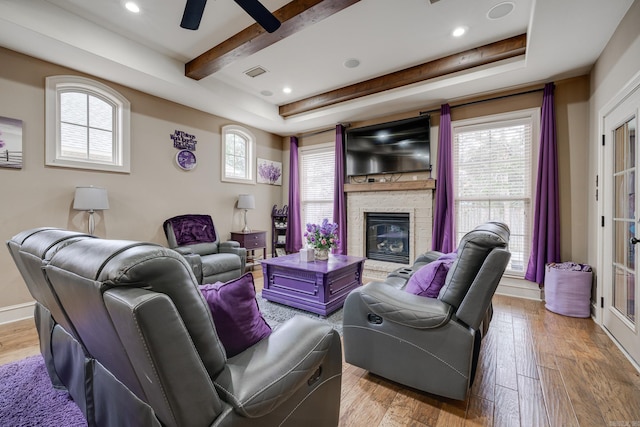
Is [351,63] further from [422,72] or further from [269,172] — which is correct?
[269,172]

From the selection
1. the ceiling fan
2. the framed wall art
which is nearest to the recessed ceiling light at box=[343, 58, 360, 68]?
the ceiling fan

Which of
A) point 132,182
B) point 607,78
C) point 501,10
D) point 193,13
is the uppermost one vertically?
point 501,10

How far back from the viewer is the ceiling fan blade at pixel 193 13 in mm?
1947

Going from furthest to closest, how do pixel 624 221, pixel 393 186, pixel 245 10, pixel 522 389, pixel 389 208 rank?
1. pixel 389 208
2. pixel 393 186
3. pixel 624 221
4. pixel 245 10
5. pixel 522 389

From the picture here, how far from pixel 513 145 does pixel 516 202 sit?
770mm

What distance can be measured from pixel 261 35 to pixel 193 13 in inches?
36.6

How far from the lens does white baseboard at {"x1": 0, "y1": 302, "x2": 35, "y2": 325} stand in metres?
2.87

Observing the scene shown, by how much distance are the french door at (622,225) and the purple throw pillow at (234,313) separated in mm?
2839

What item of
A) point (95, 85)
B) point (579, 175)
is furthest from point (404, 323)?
point (95, 85)

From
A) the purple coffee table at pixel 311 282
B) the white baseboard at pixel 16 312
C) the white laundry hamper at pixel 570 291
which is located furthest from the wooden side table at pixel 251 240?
the white laundry hamper at pixel 570 291

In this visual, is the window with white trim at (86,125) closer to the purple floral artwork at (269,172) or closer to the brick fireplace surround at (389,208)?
the purple floral artwork at (269,172)

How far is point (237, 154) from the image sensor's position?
5.29m

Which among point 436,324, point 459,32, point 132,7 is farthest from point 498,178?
point 132,7

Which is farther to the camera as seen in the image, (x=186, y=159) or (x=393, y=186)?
(x=393, y=186)
